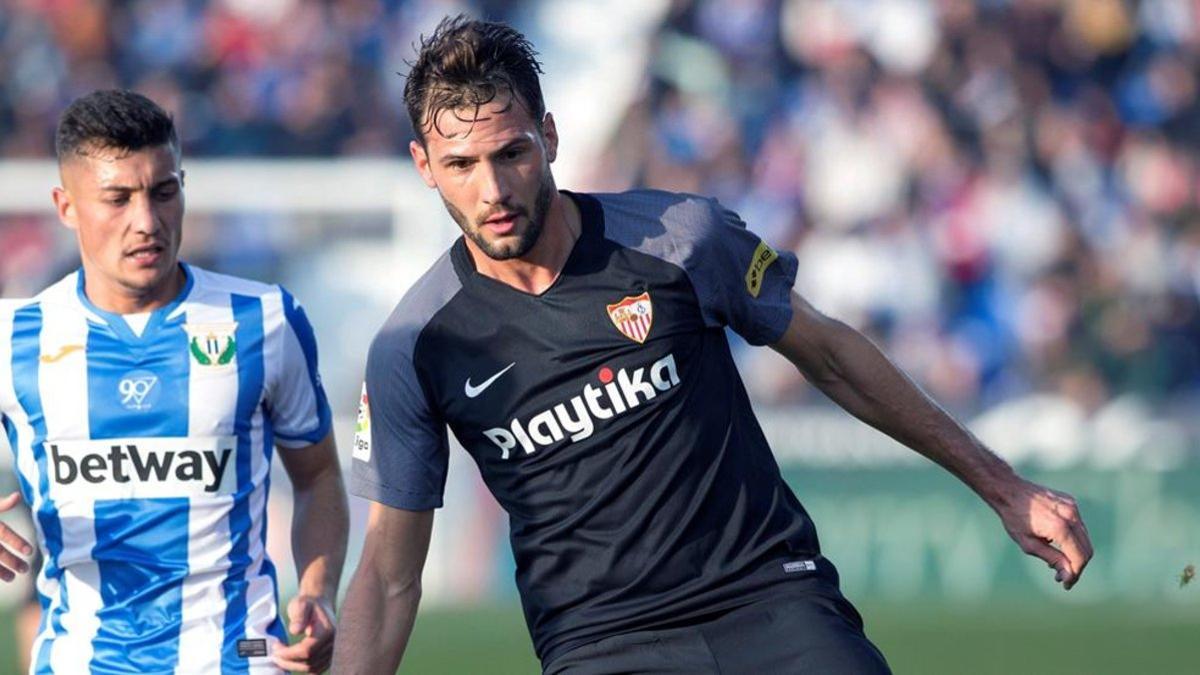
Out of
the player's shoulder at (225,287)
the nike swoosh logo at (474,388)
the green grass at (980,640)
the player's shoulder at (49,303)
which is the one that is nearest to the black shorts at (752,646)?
the nike swoosh logo at (474,388)

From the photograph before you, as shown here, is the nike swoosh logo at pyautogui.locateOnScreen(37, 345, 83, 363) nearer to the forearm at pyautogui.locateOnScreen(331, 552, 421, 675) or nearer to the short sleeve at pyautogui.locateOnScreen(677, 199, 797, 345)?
the forearm at pyautogui.locateOnScreen(331, 552, 421, 675)

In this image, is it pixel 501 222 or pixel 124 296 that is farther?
pixel 124 296

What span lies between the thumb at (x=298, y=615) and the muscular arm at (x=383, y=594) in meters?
0.41

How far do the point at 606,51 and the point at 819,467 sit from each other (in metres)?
4.49

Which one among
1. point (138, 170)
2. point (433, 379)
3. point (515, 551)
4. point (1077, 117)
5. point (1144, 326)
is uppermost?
point (1077, 117)

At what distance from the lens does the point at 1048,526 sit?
4.61m

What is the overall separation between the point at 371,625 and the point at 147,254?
4.27ft

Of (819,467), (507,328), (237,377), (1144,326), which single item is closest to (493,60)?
(507,328)

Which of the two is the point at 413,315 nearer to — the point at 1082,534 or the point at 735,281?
the point at 735,281

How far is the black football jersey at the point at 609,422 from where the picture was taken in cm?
456

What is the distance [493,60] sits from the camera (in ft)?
15.2

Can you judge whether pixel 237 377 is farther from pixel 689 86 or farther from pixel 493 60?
pixel 689 86

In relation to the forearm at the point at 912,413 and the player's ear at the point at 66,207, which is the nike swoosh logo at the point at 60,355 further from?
the forearm at the point at 912,413

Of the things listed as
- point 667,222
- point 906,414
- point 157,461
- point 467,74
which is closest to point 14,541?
point 157,461
